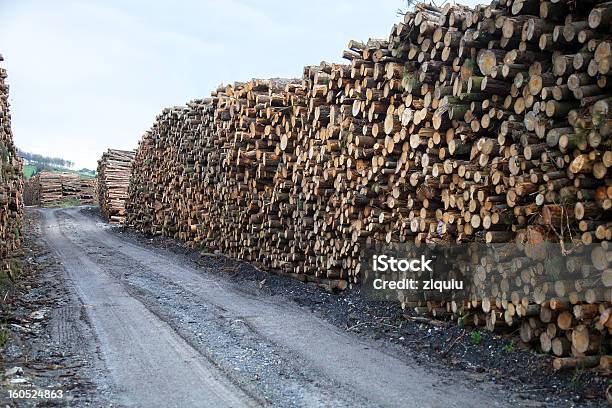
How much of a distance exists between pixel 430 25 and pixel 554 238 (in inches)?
118

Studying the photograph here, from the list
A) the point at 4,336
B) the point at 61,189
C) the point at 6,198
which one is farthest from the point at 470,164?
the point at 61,189

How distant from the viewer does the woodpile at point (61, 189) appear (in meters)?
36.3

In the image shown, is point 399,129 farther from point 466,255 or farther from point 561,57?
point 561,57

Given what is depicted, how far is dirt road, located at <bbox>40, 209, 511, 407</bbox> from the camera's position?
4.52 m

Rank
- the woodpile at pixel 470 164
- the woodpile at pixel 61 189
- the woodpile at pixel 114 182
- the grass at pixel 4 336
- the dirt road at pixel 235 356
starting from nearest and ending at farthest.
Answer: the dirt road at pixel 235 356
the woodpile at pixel 470 164
the grass at pixel 4 336
the woodpile at pixel 114 182
the woodpile at pixel 61 189

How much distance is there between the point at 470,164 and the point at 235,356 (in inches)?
126

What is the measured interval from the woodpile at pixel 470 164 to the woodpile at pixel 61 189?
97.7 feet

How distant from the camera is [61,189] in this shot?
37406mm

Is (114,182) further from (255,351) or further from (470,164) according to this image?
(470,164)

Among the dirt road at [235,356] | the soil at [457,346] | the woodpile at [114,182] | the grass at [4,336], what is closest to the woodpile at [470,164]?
the soil at [457,346]

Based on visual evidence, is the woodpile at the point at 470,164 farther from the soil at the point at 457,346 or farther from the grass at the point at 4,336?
the grass at the point at 4,336

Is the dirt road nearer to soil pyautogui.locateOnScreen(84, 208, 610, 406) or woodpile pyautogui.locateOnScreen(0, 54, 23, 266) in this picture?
soil pyautogui.locateOnScreen(84, 208, 610, 406)

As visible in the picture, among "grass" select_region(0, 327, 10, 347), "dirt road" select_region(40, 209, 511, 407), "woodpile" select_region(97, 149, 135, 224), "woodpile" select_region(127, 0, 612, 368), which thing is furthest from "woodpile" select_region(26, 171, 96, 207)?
"grass" select_region(0, 327, 10, 347)

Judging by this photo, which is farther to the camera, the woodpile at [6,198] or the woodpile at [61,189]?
the woodpile at [61,189]
